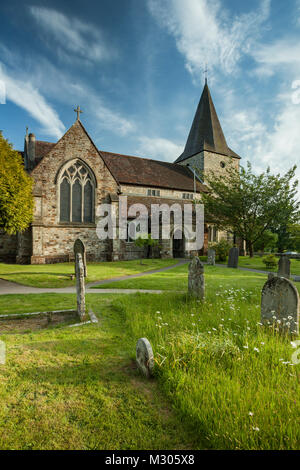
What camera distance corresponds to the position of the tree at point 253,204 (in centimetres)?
2328

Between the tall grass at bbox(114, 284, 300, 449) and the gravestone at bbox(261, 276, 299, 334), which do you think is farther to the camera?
the gravestone at bbox(261, 276, 299, 334)

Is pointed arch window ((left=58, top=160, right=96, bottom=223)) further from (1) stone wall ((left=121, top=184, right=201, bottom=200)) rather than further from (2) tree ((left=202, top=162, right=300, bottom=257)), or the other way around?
(2) tree ((left=202, top=162, right=300, bottom=257))

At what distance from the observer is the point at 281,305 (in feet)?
14.7

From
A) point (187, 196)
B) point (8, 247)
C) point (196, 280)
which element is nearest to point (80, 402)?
point (196, 280)

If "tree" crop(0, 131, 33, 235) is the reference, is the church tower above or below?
above

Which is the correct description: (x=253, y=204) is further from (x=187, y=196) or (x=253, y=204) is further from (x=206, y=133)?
(x=206, y=133)

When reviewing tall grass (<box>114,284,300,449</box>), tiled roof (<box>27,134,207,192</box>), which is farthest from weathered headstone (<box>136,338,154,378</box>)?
tiled roof (<box>27,134,207,192</box>)

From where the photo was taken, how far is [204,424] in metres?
2.28

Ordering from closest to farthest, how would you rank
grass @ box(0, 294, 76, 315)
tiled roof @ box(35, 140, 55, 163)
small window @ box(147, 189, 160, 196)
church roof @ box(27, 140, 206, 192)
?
grass @ box(0, 294, 76, 315), tiled roof @ box(35, 140, 55, 163), church roof @ box(27, 140, 206, 192), small window @ box(147, 189, 160, 196)

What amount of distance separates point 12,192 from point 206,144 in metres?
28.8

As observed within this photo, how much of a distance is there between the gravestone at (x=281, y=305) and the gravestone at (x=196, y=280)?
7.60 ft

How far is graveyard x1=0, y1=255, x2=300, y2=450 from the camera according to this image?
2172mm

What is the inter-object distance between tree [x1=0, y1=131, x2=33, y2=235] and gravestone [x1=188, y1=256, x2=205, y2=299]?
422 inches
